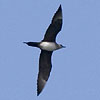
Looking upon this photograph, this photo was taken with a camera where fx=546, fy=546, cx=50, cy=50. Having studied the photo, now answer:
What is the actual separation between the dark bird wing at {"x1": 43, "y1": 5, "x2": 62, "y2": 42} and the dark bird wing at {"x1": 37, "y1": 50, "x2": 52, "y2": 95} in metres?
0.93

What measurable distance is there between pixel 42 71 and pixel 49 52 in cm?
95

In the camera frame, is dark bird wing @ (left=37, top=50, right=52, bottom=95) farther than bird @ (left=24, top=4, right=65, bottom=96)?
Yes

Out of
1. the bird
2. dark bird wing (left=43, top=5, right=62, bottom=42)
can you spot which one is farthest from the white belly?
dark bird wing (left=43, top=5, right=62, bottom=42)

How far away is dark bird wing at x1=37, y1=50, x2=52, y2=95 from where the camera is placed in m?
24.4

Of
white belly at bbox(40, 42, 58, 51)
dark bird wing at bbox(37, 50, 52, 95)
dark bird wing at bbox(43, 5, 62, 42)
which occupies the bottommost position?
dark bird wing at bbox(37, 50, 52, 95)

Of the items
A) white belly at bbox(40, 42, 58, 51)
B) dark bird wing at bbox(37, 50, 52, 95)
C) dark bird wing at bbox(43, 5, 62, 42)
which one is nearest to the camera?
dark bird wing at bbox(43, 5, 62, 42)

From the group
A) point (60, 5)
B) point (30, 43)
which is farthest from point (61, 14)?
point (30, 43)

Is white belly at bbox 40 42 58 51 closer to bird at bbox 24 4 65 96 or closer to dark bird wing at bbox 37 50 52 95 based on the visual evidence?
bird at bbox 24 4 65 96

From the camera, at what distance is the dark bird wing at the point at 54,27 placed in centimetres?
2352

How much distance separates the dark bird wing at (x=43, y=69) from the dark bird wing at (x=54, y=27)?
3.04 feet

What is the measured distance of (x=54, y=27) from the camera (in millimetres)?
23547

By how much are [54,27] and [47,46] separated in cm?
92

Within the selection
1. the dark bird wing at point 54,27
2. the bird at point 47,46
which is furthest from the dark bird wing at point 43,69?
the dark bird wing at point 54,27

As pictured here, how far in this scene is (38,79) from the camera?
80.6 feet
